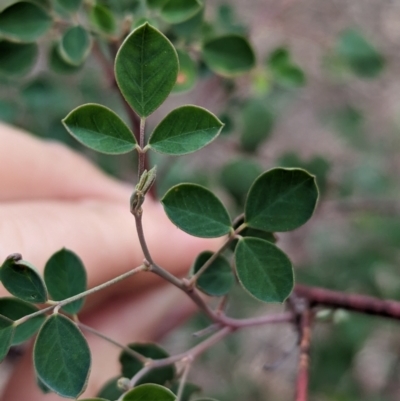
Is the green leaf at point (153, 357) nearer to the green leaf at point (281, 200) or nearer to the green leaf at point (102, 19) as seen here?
the green leaf at point (281, 200)

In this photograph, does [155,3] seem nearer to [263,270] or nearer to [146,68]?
[146,68]

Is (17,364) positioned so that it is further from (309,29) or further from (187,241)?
(309,29)

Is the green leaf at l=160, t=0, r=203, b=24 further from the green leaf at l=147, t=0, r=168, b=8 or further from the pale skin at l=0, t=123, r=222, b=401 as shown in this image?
the pale skin at l=0, t=123, r=222, b=401

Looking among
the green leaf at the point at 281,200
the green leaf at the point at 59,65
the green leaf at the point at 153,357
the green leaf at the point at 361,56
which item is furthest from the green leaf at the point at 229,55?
the green leaf at the point at 361,56

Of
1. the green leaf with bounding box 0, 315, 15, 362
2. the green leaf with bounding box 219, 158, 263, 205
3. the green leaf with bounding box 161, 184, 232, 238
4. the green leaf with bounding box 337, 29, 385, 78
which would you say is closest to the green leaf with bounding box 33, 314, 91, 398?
the green leaf with bounding box 0, 315, 15, 362

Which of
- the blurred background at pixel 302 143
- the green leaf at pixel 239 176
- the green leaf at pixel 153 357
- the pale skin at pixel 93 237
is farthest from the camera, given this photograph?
the green leaf at pixel 239 176
